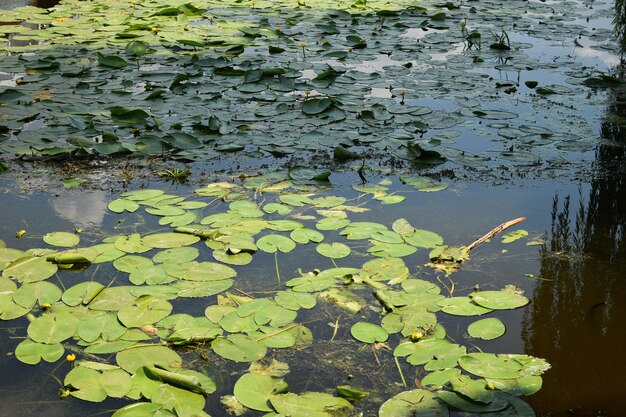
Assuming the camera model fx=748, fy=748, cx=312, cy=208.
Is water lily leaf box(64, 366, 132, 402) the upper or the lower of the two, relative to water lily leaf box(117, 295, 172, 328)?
lower

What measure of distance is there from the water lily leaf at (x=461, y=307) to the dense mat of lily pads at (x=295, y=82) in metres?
1.11

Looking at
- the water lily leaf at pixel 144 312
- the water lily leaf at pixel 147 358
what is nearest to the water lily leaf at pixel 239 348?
the water lily leaf at pixel 147 358

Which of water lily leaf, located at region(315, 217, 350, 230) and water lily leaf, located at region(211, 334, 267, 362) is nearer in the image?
water lily leaf, located at region(211, 334, 267, 362)

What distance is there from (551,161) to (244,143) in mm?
→ 1348

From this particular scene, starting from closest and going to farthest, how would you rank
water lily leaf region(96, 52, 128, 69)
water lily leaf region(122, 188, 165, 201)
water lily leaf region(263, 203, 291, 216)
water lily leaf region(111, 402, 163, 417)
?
water lily leaf region(111, 402, 163, 417), water lily leaf region(263, 203, 291, 216), water lily leaf region(122, 188, 165, 201), water lily leaf region(96, 52, 128, 69)

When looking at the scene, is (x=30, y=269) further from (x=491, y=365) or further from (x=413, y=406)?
(x=491, y=365)

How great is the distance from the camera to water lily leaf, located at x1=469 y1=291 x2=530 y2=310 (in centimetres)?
219

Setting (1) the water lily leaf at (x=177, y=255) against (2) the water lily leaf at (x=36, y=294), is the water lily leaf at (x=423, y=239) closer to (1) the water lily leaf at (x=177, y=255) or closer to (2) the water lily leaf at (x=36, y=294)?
(1) the water lily leaf at (x=177, y=255)

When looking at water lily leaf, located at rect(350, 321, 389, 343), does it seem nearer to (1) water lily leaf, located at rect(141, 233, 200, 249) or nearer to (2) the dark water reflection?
(2) the dark water reflection

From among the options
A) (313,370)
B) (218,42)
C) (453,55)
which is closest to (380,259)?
(313,370)

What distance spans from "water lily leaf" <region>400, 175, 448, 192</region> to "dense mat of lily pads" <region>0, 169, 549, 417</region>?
0.57ft

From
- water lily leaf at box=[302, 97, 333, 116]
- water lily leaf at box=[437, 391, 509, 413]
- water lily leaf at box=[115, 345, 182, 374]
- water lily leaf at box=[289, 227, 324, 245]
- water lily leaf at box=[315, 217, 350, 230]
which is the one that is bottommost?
water lily leaf at box=[437, 391, 509, 413]

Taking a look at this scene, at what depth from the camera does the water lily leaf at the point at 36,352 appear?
1.94 m

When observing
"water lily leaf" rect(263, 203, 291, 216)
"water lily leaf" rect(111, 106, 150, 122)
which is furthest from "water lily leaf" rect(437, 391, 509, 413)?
"water lily leaf" rect(111, 106, 150, 122)
